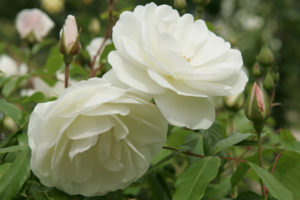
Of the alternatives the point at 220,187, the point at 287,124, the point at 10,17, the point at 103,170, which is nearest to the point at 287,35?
the point at 287,124

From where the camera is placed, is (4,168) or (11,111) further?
(11,111)

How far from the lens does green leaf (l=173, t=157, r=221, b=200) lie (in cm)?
49

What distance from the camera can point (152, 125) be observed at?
18.6 inches

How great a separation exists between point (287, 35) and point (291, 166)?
310 cm

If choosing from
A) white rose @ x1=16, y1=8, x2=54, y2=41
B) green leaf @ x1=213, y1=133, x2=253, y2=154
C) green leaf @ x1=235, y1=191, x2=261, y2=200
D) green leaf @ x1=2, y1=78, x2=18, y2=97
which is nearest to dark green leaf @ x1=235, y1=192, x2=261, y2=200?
green leaf @ x1=235, y1=191, x2=261, y2=200

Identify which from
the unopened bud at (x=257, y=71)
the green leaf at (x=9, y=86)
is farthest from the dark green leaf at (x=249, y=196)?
the green leaf at (x=9, y=86)

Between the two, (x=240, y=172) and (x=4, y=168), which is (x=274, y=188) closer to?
(x=240, y=172)

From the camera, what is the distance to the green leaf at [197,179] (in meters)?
0.49

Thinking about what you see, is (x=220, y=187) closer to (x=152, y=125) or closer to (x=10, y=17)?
(x=152, y=125)

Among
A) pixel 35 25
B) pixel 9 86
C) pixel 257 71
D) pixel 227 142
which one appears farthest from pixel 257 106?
pixel 35 25

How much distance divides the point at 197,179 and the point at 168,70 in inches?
5.8

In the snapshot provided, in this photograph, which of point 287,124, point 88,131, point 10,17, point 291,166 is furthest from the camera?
point 10,17

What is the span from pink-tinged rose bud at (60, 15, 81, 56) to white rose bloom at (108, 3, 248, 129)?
89 mm

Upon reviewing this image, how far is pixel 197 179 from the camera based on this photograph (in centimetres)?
51
